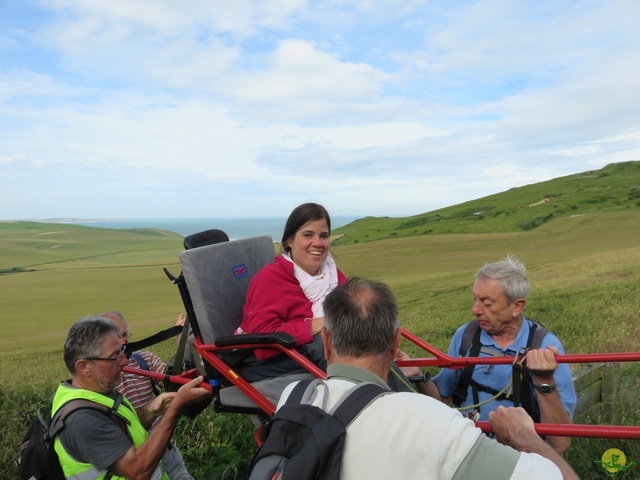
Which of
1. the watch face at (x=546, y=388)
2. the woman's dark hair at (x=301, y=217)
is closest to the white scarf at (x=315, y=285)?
the woman's dark hair at (x=301, y=217)

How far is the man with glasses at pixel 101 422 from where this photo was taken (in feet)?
7.88

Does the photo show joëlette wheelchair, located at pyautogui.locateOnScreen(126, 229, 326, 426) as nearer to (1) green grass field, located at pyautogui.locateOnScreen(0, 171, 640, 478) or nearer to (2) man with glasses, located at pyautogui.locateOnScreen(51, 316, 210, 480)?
(2) man with glasses, located at pyautogui.locateOnScreen(51, 316, 210, 480)

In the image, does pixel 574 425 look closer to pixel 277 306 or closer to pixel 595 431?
pixel 595 431

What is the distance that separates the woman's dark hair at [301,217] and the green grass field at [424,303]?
1781 mm

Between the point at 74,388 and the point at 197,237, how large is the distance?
1.54 metres

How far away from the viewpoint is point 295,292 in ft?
10.8

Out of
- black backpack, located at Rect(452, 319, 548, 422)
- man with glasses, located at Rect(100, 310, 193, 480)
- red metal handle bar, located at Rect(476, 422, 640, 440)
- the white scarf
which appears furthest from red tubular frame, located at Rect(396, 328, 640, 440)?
man with glasses, located at Rect(100, 310, 193, 480)

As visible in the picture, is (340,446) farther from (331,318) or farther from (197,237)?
(197,237)

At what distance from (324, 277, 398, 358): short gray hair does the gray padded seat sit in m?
1.38

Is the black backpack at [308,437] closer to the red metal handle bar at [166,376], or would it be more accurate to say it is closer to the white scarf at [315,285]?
the white scarf at [315,285]

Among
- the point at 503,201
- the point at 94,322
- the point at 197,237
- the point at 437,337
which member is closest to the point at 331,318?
the point at 94,322

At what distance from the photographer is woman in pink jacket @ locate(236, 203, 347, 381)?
10.2 ft

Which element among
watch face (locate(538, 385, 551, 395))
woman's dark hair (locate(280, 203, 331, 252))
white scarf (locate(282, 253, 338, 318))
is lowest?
watch face (locate(538, 385, 551, 395))

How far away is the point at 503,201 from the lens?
70.2 meters
